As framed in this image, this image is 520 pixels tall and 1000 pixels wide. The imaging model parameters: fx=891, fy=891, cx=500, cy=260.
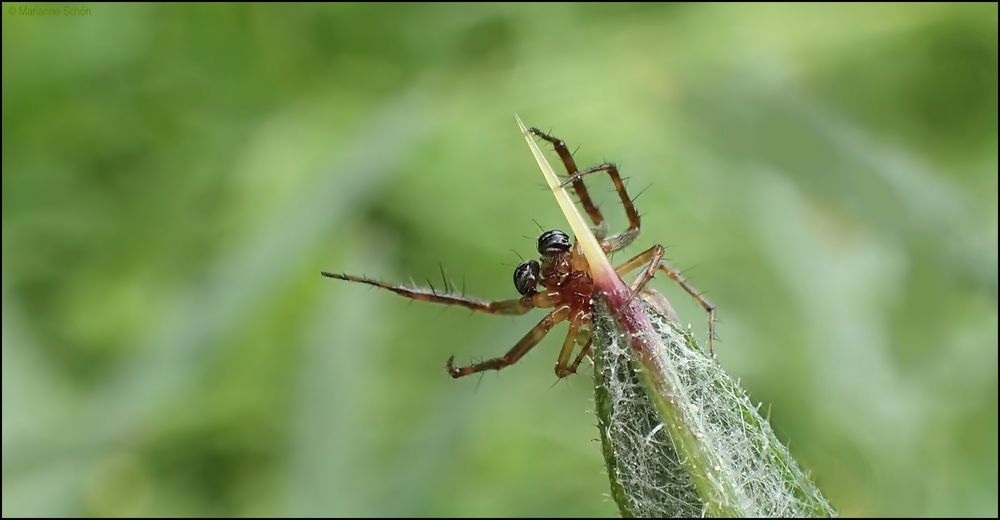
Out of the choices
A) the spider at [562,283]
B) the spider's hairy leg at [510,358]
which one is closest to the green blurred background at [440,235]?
the spider at [562,283]

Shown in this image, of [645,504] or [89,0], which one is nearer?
[645,504]

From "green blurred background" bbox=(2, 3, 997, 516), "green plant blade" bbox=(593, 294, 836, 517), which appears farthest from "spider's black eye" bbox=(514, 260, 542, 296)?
"green blurred background" bbox=(2, 3, 997, 516)

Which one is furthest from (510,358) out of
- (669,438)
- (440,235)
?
(440,235)

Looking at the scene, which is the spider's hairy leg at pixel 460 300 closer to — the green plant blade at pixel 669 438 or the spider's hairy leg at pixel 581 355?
the spider's hairy leg at pixel 581 355

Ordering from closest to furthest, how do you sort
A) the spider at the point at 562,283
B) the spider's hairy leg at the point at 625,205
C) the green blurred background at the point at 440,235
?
the spider at the point at 562,283, the spider's hairy leg at the point at 625,205, the green blurred background at the point at 440,235

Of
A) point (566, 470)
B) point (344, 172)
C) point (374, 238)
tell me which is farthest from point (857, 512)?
point (344, 172)

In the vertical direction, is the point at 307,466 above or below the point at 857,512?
above

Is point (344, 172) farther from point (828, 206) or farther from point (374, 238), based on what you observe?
point (828, 206)
